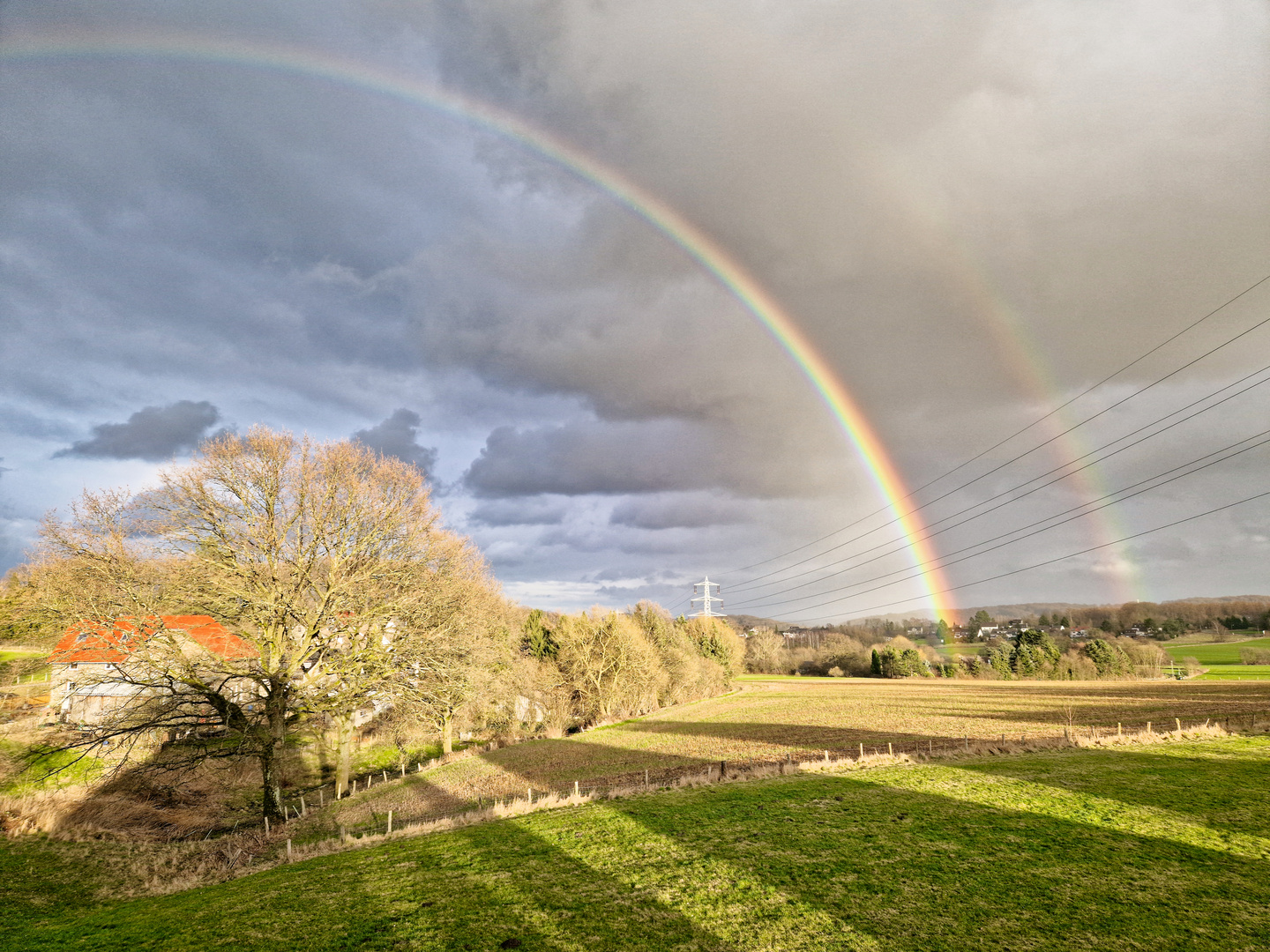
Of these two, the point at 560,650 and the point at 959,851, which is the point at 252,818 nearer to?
the point at 959,851

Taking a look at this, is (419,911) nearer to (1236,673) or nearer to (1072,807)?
(1072,807)

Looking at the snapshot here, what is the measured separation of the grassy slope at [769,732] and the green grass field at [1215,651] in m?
49.6

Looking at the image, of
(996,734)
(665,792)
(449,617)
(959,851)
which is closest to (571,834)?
(665,792)

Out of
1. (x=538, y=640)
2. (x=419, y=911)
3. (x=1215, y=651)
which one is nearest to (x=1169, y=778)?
(x=419, y=911)

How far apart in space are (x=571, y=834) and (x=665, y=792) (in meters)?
5.77

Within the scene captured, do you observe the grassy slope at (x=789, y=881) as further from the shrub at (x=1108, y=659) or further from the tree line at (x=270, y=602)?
the shrub at (x=1108, y=659)

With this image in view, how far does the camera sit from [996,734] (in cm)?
3341

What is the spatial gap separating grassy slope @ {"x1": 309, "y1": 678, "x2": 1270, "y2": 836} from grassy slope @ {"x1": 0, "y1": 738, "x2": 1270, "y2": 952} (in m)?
10.6

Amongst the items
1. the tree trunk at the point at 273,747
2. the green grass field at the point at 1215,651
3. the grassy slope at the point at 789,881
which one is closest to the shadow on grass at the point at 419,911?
the grassy slope at the point at 789,881

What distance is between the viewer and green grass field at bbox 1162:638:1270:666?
326 ft

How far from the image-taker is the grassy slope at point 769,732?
28.8 m

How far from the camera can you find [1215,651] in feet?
368

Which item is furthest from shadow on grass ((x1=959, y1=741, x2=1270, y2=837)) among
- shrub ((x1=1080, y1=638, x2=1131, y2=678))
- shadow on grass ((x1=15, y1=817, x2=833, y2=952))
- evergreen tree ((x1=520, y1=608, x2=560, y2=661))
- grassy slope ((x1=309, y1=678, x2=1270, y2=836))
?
shrub ((x1=1080, y1=638, x2=1131, y2=678))

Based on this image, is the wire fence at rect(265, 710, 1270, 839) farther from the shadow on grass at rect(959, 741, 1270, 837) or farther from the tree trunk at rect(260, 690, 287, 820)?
the shadow on grass at rect(959, 741, 1270, 837)
